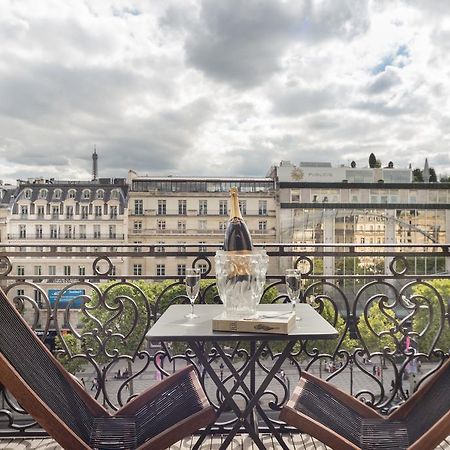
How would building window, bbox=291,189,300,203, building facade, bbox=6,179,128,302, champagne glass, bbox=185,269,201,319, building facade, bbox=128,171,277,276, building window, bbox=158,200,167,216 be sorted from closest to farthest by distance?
champagne glass, bbox=185,269,201,319, building facade, bbox=6,179,128,302, building facade, bbox=128,171,277,276, building window, bbox=158,200,167,216, building window, bbox=291,189,300,203

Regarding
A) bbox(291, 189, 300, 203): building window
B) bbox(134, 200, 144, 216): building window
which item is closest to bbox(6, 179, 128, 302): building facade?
bbox(134, 200, 144, 216): building window

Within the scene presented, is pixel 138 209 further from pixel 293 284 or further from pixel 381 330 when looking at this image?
pixel 293 284

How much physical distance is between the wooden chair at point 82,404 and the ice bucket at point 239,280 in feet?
1.05

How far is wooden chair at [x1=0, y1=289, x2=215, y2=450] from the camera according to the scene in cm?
125

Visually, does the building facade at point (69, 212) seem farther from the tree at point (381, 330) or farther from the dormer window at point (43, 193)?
the tree at point (381, 330)

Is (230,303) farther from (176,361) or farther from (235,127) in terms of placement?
(235,127)

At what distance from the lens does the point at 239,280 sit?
5.17 feet

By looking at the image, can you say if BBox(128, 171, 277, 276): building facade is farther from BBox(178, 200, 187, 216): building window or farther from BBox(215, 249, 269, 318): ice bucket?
BBox(215, 249, 269, 318): ice bucket

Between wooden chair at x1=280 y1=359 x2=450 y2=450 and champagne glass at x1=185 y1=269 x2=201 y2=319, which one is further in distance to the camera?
champagne glass at x1=185 y1=269 x2=201 y2=319

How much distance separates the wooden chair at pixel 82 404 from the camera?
Result: 1.25 metres

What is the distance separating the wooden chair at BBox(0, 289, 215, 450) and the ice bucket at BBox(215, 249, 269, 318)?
12.6 inches

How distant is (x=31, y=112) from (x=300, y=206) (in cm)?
2374

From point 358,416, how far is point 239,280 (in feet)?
2.08

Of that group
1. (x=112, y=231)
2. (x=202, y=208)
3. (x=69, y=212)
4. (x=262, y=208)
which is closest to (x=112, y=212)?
(x=112, y=231)
